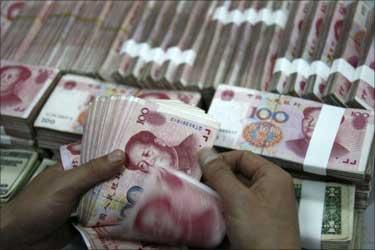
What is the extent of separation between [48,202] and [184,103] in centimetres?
48

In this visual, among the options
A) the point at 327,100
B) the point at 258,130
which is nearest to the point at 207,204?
the point at 258,130

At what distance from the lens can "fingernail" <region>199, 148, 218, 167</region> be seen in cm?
129

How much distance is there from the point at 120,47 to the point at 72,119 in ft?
1.22

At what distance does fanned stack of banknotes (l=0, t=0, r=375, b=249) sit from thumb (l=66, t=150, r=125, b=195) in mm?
29

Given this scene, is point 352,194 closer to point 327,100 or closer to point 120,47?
point 327,100

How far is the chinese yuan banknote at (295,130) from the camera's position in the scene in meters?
1.42

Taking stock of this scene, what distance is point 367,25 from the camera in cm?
174

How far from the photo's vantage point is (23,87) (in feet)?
5.75

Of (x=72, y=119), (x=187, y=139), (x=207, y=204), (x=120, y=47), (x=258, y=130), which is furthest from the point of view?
(x=120, y=47)

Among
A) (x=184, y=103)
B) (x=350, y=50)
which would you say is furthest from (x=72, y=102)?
(x=350, y=50)

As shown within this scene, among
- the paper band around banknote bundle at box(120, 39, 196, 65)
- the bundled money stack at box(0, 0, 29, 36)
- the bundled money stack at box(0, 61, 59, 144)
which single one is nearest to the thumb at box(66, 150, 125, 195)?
the bundled money stack at box(0, 61, 59, 144)

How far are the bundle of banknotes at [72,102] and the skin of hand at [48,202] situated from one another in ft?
0.83

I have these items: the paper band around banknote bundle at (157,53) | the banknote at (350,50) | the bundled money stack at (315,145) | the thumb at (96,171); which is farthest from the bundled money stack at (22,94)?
the banknote at (350,50)

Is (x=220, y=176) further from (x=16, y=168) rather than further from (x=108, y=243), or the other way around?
(x=16, y=168)
